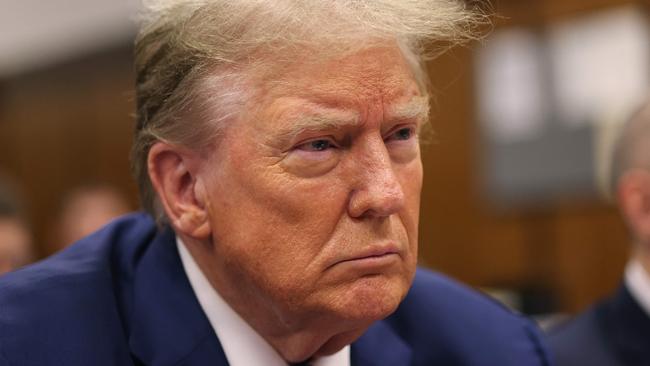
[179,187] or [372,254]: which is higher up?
[179,187]

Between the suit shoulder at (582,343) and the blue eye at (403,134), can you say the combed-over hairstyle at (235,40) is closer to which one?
the blue eye at (403,134)

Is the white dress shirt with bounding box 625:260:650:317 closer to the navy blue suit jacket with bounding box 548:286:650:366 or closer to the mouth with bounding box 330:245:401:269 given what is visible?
the navy blue suit jacket with bounding box 548:286:650:366

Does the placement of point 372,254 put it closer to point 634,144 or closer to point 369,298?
point 369,298

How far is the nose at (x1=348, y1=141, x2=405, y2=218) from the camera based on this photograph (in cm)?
165

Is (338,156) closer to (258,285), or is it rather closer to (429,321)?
(258,285)

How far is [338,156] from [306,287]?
23 centimetres

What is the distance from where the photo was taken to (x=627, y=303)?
2541 millimetres

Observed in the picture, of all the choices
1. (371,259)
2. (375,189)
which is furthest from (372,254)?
(375,189)

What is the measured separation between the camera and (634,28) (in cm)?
488

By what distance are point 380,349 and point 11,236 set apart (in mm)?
1714

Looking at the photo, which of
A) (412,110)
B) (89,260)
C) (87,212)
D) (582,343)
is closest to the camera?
(412,110)

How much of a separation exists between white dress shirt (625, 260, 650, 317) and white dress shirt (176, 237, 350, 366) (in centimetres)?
105

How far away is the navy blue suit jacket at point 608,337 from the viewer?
2416 millimetres

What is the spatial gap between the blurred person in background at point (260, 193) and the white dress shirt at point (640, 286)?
1002mm
